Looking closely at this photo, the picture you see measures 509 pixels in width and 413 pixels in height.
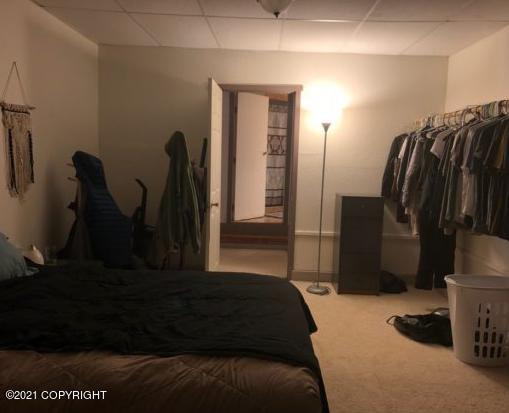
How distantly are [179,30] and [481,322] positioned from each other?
3.13 m

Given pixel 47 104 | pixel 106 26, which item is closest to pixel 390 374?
pixel 47 104

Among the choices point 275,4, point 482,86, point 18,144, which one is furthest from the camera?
point 482,86

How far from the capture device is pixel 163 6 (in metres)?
3.04

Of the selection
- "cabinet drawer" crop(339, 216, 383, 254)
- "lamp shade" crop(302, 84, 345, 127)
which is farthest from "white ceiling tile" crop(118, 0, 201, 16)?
"cabinet drawer" crop(339, 216, 383, 254)

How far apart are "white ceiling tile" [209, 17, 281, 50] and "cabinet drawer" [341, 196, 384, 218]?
157cm

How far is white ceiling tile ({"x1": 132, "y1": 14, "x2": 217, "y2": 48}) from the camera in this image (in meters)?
3.31

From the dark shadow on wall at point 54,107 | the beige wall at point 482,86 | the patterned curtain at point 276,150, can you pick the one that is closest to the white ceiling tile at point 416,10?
the beige wall at point 482,86

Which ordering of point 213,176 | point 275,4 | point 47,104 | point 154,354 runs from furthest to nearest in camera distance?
point 213,176, point 47,104, point 275,4, point 154,354

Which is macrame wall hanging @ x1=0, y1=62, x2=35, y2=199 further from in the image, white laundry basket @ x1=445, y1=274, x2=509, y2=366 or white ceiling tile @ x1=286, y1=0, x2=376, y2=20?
white laundry basket @ x1=445, y1=274, x2=509, y2=366

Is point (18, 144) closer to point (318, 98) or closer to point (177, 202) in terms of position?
point (177, 202)

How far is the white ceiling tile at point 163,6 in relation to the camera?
2.96 m

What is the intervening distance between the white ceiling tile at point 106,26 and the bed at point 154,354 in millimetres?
2233

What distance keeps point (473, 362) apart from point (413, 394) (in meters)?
0.60

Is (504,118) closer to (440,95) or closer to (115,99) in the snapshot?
(440,95)
